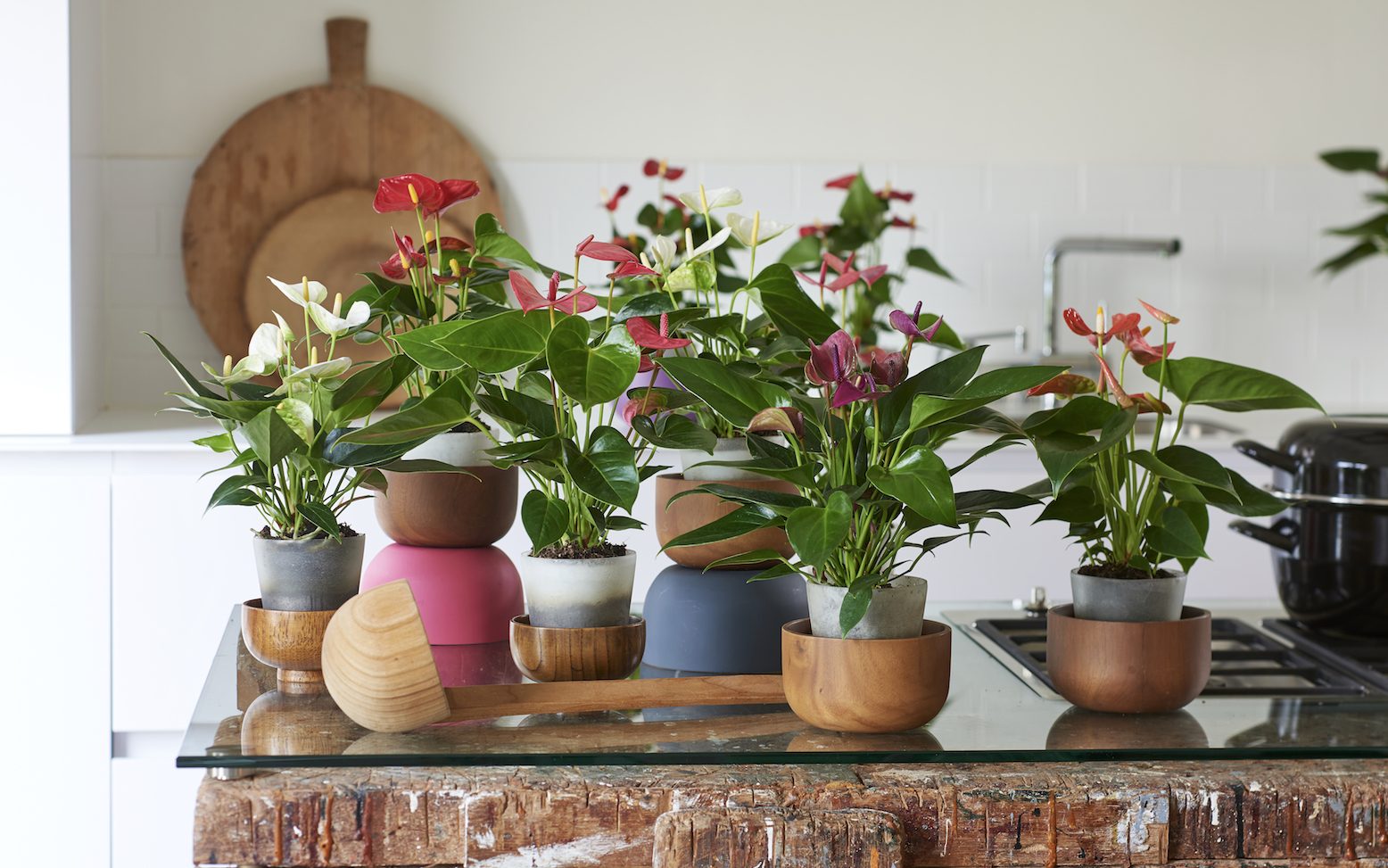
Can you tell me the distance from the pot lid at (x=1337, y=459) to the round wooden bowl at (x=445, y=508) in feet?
2.44

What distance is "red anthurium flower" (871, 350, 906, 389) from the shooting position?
90 cm

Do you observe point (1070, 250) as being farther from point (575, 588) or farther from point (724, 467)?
point (575, 588)

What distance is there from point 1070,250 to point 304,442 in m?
2.68

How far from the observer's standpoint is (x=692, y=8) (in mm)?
3367

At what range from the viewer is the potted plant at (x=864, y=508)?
0.88m

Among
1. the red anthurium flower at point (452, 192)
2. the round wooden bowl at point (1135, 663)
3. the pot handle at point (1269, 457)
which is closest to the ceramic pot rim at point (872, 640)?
the round wooden bowl at point (1135, 663)

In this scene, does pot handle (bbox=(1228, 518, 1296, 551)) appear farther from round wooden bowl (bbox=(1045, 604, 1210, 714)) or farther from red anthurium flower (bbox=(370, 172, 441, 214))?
red anthurium flower (bbox=(370, 172, 441, 214))

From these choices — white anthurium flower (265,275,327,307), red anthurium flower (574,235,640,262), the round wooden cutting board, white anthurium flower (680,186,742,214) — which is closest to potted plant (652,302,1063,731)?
red anthurium flower (574,235,640,262)

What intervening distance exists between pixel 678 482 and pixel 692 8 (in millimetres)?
2450

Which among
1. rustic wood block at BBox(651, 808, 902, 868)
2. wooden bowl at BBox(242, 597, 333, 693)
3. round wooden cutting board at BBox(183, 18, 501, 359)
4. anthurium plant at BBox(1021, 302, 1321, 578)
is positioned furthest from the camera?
round wooden cutting board at BBox(183, 18, 501, 359)

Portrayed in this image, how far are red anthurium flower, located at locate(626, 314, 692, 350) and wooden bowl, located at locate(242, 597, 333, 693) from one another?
0.33 metres

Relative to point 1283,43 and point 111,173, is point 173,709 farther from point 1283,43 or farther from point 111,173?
point 1283,43

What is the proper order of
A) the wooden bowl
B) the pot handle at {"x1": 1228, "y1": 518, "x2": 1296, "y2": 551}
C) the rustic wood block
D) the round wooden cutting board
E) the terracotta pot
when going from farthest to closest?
the round wooden cutting board → the pot handle at {"x1": 1228, "y1": 518, "x2": 1296, "y2": 551} → the terracotta pot → the wooden bowl → the rustic wood block

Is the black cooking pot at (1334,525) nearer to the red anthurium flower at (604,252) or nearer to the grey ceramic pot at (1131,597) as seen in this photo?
the grey ceramic pot at (1131,597)
